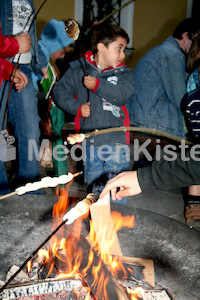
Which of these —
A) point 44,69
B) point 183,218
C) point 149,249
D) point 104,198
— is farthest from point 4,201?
point 183,218

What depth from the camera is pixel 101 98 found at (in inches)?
107

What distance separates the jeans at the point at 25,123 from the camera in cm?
288

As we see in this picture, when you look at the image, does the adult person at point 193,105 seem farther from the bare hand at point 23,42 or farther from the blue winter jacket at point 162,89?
the bare hand at point 23,42

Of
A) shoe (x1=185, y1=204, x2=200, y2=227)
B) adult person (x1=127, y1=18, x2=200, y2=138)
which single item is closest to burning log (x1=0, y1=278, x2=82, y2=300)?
shoe (x1=185, y1=204, x2=200, y2=227)

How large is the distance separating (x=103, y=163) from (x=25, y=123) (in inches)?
35.4

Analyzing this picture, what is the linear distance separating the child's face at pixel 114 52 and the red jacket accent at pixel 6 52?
81cm

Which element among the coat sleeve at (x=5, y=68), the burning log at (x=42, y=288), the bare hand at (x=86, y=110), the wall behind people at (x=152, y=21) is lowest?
the burning log at (x=42, y=288)

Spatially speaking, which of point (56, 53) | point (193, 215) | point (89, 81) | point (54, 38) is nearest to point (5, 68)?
point (89, 81)

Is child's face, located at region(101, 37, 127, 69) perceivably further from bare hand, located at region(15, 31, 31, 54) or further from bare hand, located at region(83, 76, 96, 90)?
bare hand, located at region(15, 31, 31, 54)

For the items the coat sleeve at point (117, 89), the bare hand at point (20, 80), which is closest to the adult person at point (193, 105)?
the coat sleeve at point (117, 89)

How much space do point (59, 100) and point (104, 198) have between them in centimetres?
154

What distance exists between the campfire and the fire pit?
10cm

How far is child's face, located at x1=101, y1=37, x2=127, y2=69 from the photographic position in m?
2.69

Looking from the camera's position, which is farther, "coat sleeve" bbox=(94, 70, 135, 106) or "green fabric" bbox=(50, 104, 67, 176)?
"green fabric" bbox=(50, 104, 67, 176)
